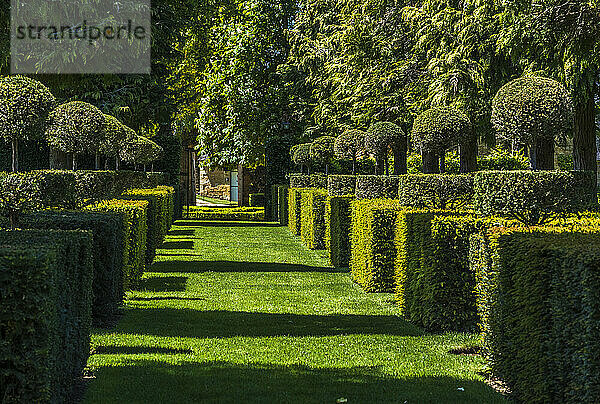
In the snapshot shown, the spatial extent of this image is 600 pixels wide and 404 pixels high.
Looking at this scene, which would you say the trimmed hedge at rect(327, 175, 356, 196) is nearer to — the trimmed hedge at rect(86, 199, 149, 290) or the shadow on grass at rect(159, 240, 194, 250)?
the shadow on grass at rect(159, 240, 194, 250)

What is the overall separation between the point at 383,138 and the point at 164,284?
9331 millimetres

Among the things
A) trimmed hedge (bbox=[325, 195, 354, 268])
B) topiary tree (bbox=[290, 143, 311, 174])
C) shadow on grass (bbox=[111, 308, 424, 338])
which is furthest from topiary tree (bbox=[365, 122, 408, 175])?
shadow on grass (bbox=[111, 308, 424, 338])

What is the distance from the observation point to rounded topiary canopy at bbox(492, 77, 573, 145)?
11539 millimetres

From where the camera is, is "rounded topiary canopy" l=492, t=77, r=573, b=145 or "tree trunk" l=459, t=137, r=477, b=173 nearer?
"rounded topiary canopy" l=492, t=77, r=573, b=145

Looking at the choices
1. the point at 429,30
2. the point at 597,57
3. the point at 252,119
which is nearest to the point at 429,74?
Result: the point at 429,30

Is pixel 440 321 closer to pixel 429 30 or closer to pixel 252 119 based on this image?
pixel 429 30

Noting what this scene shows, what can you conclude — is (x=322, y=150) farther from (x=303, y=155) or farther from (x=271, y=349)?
(x=271, y=349)

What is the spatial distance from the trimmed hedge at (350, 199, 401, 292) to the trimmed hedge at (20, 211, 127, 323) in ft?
13.8

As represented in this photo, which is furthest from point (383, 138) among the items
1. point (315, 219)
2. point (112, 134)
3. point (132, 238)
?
point (132, 238)

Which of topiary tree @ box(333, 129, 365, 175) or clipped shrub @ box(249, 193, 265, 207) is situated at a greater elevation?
topiary tree @ box(333, 129, 365, 175)

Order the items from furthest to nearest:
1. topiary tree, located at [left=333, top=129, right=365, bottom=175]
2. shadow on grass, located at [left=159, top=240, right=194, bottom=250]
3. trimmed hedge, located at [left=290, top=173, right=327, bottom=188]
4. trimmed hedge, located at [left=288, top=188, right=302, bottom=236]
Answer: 1. trimmed hedge, located at [left=290, top=173, right=327, bottom=188]
2. trimmed hedge, located at [left=288, top=188, right=302, bottom=236]
3. topiary tree, located at [left=333, top=129, right=365, bottom=175]
4. shadow on grass, located at [left=159, top=240, right=194, bottom=250]

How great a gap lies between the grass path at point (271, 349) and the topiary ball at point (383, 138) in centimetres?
744

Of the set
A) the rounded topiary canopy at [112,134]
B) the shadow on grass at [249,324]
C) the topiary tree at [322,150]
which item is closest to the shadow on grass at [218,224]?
the topiary tree at [322,150]

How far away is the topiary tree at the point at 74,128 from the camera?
16422 mm
